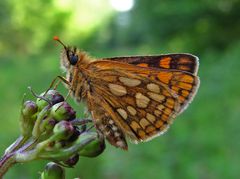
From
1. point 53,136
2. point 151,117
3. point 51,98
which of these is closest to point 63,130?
point 53,136

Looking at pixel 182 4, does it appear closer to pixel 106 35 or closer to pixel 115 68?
pixel 115 68

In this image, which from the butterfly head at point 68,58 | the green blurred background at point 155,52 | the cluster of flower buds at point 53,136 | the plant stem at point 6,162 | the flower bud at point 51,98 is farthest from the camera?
the green blurred background at point 155,52

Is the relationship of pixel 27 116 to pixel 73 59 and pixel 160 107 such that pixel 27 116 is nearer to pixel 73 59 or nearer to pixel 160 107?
pixel 73 59

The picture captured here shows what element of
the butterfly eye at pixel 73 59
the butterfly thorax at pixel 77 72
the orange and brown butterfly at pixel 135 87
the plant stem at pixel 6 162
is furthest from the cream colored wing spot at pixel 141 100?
the plant stem at pixel 6 162

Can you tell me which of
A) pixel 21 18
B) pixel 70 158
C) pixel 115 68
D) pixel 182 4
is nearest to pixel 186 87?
pixel 115 68

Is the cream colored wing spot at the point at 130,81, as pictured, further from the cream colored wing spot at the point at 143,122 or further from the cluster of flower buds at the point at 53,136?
the cluster of flower buds at the point at 53,136

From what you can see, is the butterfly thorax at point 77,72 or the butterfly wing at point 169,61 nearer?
the butterfly thorax at point 77,72
